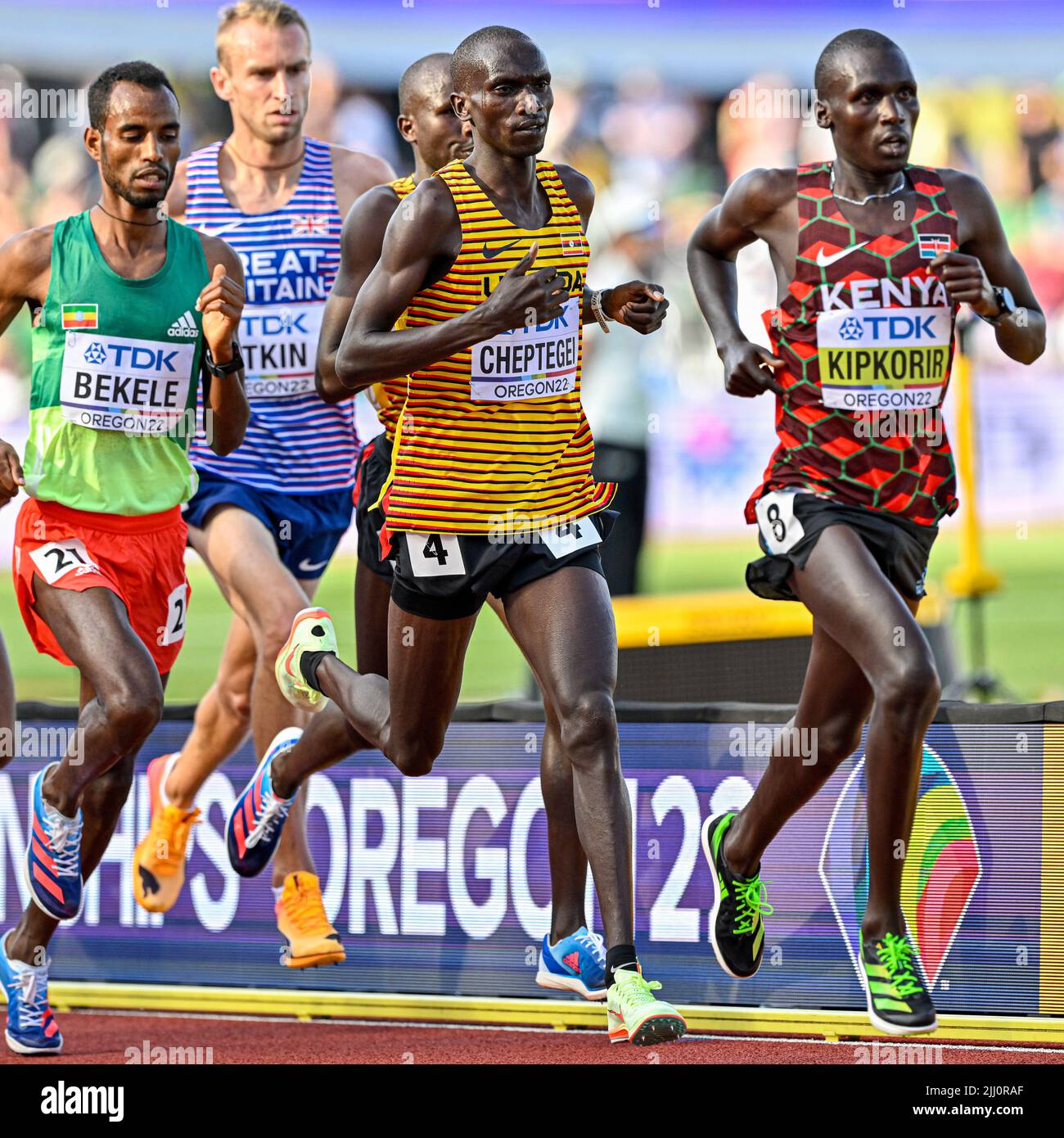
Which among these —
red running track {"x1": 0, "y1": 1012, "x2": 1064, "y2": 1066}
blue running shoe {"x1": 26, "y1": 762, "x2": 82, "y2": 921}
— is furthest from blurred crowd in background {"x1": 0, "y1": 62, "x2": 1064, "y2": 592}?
blue running shoe {"x1": 26, "y1": 762, "x2": 82, "y2": 921}

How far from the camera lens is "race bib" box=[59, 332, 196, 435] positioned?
5797mm

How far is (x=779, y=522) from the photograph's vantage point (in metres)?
5.52

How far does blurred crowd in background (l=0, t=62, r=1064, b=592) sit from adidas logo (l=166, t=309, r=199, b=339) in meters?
13.8

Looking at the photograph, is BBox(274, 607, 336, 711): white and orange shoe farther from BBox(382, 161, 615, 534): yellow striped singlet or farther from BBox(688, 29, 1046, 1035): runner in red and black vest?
BBox(688, 29, 1046, 1035): runner in red and black vest

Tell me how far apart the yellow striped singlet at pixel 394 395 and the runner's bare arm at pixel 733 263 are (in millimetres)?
837

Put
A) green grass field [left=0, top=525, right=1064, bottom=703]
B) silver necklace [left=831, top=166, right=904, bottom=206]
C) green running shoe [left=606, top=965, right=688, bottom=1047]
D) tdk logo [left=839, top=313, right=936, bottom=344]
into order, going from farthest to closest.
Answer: green grass field [left=0, top=525, right=1064, bottom=703] → silver necklace [left=831, top=166, right=904, bottom=206] → tdk logo [left=839, top=313, right=936, bottom=344] → green running shoe [left=606, top=965, right=688, bottom=1047]

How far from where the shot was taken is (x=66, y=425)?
5.85 meters

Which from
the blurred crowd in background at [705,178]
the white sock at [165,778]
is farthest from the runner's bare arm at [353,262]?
the blurred crowd in background at [705,178]

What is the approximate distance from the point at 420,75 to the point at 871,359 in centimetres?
171

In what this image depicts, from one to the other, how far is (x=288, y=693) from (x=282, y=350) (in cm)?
119

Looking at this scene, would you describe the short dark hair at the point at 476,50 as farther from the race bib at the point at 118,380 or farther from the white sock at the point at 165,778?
the white sock at the point at 165,778

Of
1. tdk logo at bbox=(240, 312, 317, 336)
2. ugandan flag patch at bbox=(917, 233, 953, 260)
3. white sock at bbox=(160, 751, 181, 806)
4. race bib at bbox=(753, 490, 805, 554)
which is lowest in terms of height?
white sock at bbox=(160, 751, 181, 806)

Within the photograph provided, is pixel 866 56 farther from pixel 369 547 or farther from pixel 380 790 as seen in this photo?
pixel 380 790

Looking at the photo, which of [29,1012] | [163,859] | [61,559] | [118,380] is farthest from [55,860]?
[118,380]
